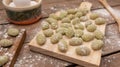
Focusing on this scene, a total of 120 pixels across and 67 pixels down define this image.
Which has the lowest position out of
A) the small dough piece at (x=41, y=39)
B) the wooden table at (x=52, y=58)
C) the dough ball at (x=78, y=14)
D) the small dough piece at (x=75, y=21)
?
the wooden table at (x=52, y=58)

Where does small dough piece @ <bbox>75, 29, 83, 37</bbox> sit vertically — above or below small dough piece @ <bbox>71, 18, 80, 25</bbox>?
below

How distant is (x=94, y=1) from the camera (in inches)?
42.2

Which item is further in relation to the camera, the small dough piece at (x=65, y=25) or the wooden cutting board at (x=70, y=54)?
the small dough piece at (x=65, y=25)

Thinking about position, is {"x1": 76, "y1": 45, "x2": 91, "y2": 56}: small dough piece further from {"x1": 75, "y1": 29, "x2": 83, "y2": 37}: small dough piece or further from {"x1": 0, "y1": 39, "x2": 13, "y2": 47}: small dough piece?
{"x1": 0, "y1": 39, "x2": 13, "y2": 47}: small dough piece

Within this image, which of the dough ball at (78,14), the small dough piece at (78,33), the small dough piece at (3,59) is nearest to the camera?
the small dough piece at (3,59)

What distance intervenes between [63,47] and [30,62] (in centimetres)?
12

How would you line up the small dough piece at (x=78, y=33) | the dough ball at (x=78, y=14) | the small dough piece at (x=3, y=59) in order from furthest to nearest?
1. the dough ball at (x=78, y=14)
2. the small dough piece at (x=78, y=33)
3. the small dough piece at (x=3, y=59)

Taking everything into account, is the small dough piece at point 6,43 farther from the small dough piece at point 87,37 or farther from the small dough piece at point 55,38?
the small dough piece at point 87,37

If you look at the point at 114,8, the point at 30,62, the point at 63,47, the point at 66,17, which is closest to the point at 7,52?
the point at 30,62

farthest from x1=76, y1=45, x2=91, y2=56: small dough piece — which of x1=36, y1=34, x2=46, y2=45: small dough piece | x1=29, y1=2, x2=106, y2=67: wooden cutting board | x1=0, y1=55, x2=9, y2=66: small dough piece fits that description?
x1=0, y1=55, x2=9, y2=66: small dough piece

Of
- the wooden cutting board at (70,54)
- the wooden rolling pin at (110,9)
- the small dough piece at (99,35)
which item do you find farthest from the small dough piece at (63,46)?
the wooden rolling pin at (110,9)

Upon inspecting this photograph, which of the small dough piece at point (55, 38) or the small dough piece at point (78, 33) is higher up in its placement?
the small dough piece at point (78, 33)

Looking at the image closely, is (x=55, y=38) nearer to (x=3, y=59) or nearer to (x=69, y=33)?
(x=69, y=33)

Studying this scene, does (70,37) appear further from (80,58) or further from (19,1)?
(19,1)
